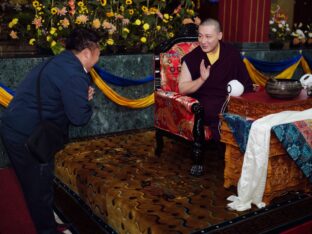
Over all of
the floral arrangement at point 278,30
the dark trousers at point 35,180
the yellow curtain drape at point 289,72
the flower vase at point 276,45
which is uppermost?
the floral arrangement at point 278,30

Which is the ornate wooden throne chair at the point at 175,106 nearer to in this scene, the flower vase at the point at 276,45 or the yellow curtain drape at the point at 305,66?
the flower vase at the point at 276,45

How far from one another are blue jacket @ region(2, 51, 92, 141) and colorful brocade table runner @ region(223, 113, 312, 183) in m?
1.07

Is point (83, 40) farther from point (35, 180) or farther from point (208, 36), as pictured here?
point (208, 36)

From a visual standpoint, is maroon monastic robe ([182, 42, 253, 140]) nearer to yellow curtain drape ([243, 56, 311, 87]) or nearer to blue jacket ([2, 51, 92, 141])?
blue jacket ([2, 51, 92, 141])

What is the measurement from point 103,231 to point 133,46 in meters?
2.51

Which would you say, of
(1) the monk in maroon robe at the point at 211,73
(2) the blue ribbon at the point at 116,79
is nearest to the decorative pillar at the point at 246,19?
(2) the blue ribbon at the point at 116,79

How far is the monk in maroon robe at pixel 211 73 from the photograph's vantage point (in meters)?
3.22

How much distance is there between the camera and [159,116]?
365 cm

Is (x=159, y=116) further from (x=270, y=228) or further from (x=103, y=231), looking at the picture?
(x=270, y=228)

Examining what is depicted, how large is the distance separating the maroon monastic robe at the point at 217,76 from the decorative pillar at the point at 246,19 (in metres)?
1.96

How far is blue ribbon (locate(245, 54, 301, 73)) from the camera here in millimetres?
5179

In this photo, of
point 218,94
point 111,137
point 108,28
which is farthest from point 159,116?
point 108,28

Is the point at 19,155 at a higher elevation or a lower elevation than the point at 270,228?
higher

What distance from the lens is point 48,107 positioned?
2168mm
